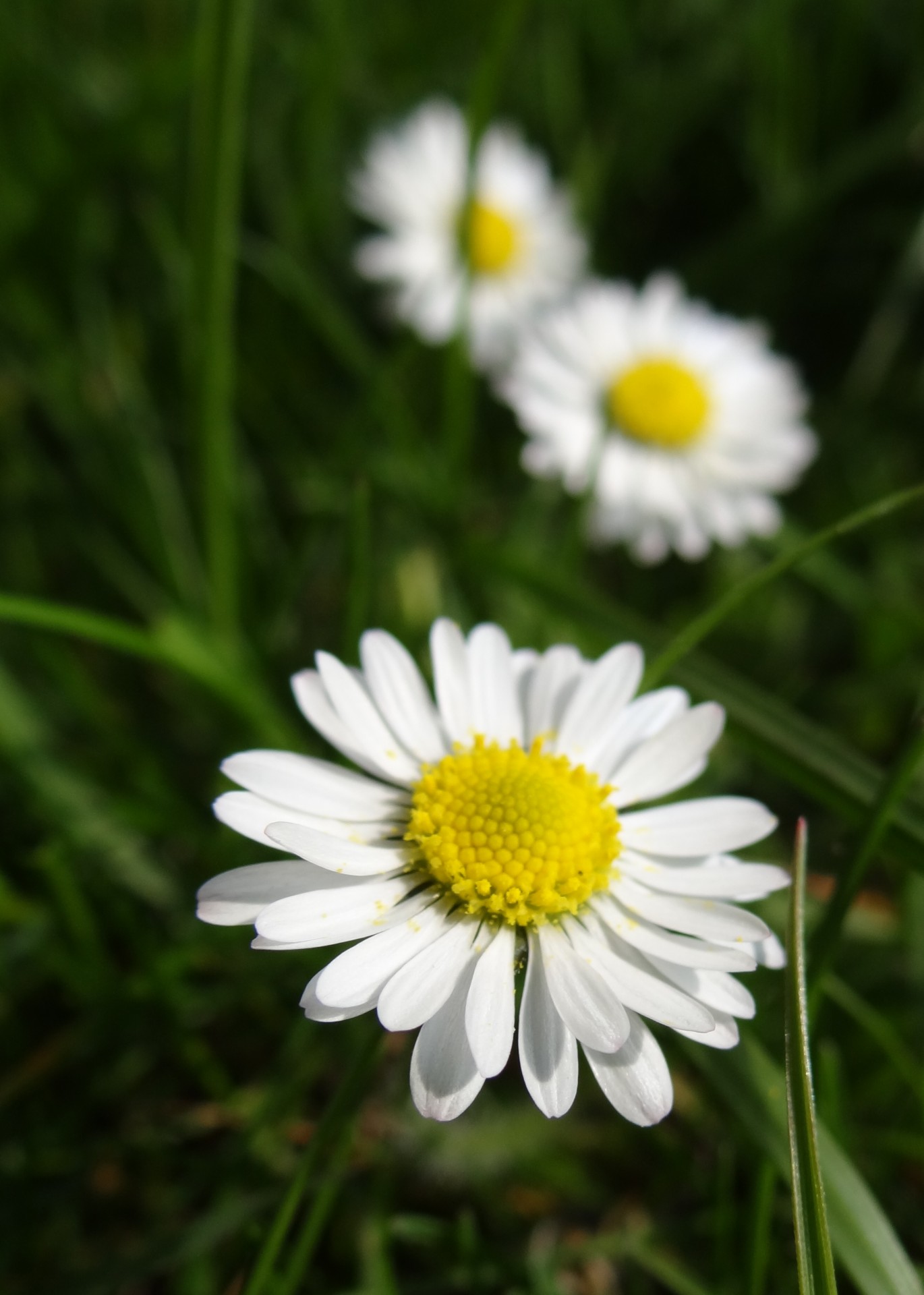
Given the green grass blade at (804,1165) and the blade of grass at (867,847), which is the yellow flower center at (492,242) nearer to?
the blade of grass at (867,847)

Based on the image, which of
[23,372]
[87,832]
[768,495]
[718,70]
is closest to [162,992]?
[87,832]

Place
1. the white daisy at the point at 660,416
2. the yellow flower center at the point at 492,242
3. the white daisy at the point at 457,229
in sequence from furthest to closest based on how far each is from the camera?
1. the yellow flower center at the point at 492,242
2. the white daisy at the point at 457,229
3. the white daisy at the point at 660,416

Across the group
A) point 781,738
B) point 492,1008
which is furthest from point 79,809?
point 781,738

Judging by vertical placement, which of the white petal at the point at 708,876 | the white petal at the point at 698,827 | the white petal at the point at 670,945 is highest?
the white petal at the point at 698,827

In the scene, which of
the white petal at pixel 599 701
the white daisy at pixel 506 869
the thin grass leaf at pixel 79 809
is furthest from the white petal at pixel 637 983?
the thin grass leaf at pixel 79 809

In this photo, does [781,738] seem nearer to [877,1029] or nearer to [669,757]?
[669,757]

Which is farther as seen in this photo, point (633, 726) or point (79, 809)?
point (79, 809)

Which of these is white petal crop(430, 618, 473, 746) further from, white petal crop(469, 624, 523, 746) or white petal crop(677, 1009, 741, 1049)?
white petal crop(677, 1009, 741, 1049)
